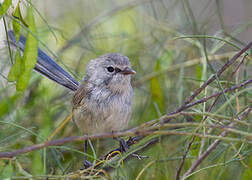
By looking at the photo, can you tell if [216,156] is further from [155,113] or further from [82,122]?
[82,122]

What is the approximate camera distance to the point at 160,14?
3.31 m

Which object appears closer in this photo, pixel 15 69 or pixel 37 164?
pixel 15 69

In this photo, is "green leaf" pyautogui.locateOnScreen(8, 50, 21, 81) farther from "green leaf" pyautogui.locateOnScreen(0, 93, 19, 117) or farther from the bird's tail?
→ "green leaf" pyautogui.locateOnScreen(0, 93, 19, 117)

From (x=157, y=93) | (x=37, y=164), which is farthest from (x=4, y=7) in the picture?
(x=157, y=93)

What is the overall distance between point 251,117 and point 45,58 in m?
1.25

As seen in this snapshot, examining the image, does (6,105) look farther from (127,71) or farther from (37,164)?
(127,71)

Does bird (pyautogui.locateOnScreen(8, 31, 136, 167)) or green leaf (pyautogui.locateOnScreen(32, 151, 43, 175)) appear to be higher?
bird (pyautogui.locateOnScreen(8, 31, 136, 167))

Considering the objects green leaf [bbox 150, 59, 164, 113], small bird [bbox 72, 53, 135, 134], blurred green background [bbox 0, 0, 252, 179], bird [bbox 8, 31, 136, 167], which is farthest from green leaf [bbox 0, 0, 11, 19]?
green leaf [bbox 150, 59, 164, 113]

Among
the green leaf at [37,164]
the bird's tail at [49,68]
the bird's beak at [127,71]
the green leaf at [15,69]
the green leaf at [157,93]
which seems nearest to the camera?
the green leaf at [15,69]

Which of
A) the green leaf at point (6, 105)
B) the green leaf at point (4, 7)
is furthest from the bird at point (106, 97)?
the green leaf at point (4, 7)

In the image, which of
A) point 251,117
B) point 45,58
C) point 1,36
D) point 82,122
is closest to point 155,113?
point 82,122

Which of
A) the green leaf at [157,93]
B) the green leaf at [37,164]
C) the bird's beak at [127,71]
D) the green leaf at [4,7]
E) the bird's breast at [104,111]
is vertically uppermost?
the green leaf at [4,7]

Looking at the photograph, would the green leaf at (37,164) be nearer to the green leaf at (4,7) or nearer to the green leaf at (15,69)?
the green leaf at (15,69)

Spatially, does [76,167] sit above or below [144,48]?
below
